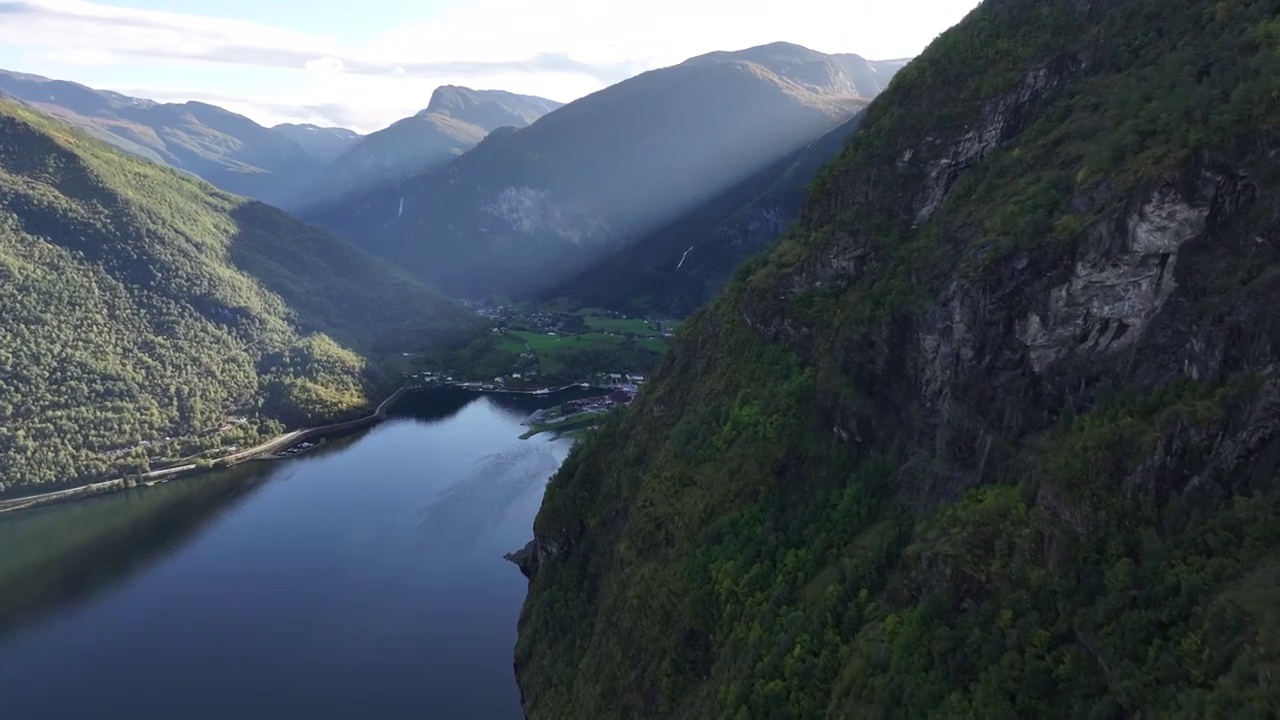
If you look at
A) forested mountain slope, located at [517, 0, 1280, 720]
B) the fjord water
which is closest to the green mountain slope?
the fjord water

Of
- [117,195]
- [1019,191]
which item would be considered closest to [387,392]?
[117,195]

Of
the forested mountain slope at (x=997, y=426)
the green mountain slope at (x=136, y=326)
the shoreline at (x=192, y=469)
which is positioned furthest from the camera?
the green mountain slope at (x=136, y=326)

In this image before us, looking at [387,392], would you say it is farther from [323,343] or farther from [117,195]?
[117,195]

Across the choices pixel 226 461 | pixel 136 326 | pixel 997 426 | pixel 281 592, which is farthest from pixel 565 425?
pixel 997 426

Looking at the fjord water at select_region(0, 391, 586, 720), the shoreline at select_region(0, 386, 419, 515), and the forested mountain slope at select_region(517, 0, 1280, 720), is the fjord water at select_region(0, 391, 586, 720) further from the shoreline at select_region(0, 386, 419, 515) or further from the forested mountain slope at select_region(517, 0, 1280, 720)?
the forested mountain slope at select_region(517, 0, 1280, 720)

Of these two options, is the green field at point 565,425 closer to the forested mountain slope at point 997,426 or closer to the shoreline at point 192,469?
the shoreline at point 192,469

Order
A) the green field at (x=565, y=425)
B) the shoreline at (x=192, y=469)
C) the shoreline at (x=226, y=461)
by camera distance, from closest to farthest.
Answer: the shoreline at (x=192, y=469) < the shoreline at (x=226, y=461) < the green field at (x=565, y=425)

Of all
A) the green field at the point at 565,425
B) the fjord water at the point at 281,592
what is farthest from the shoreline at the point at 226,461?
the green field at the point at 565,425
